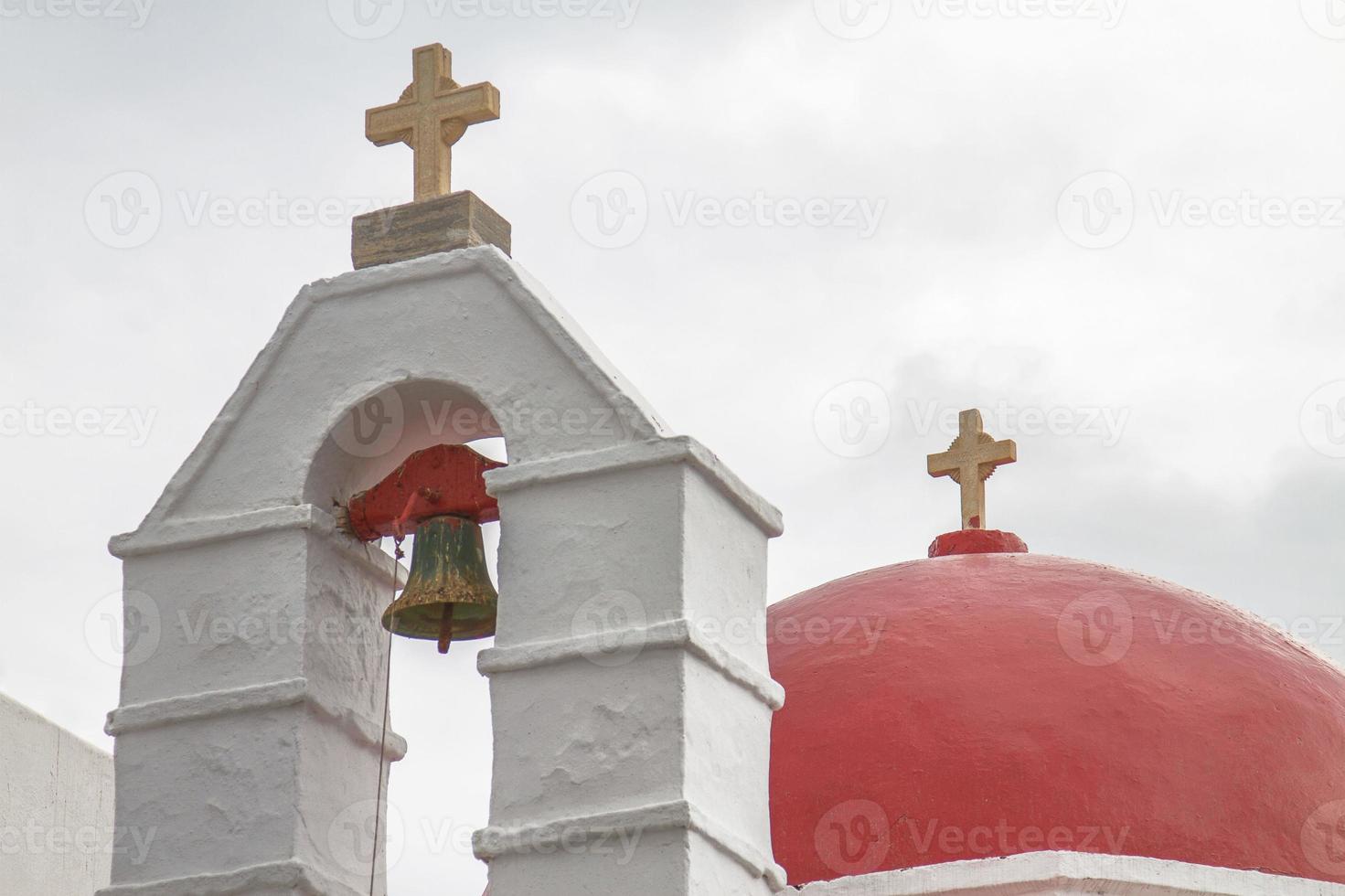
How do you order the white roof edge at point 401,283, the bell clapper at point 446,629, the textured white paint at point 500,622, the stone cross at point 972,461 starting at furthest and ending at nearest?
the stone cross at point 972,461 → the bell clapper at point 446,629 → the white roof edge at point 401,283 → the textured white paint at point 500,622

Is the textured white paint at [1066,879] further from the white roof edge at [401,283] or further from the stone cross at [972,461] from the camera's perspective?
the stone cross at [972,461]

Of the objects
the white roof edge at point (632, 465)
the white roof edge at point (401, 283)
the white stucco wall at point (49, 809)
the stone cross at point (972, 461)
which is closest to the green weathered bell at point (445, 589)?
the white roof edge at point (632, 465)

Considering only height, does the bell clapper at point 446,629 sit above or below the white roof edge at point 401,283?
below

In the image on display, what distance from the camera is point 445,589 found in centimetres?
736

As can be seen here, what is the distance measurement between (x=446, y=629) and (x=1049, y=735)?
193cm

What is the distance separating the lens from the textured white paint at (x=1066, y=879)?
24.9ft

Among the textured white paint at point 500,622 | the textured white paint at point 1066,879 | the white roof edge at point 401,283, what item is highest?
the white roof edge at point 401,283

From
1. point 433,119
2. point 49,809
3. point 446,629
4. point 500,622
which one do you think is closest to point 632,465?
point 500,622

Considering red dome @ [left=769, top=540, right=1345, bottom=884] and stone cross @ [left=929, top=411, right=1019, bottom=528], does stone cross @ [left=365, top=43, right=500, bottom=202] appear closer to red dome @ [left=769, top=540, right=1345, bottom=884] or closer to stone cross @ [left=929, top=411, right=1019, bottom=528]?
red dome @ [left=769, top=540, right=1345, bottom=884]

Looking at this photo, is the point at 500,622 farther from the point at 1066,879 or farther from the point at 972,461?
the point at 972,461

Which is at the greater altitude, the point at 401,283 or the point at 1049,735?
the point at 401,283

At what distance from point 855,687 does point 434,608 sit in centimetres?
161

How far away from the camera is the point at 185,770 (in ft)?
23.4

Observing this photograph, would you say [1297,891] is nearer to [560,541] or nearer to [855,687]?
[855,687]
